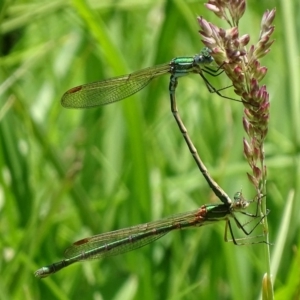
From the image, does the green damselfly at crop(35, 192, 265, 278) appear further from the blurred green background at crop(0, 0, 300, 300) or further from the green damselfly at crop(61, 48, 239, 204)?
the green damselfly at crop(61, 48, 239, 204)

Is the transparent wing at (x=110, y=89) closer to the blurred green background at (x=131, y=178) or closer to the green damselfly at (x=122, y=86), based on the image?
the green damselfly at (x=122, y=86)

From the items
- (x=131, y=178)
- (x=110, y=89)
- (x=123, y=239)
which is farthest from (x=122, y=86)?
(x=123, y=239)

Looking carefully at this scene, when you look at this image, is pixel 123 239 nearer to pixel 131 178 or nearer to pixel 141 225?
pixel 141 225

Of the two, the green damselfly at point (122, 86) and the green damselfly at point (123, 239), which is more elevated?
the green damselfly at point (122, 86)

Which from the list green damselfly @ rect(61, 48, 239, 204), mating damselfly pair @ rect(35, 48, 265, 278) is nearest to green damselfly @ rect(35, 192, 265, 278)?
mating damselfly pair @ rect(35, 48, 265, 278)

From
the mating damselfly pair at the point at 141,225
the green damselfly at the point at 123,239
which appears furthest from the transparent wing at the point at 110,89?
the green damselfly at the point at 123,239

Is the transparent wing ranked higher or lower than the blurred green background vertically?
higher
